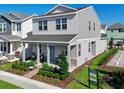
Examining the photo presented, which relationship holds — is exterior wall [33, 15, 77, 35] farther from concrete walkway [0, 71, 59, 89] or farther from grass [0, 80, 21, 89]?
grass [0, 80, 21, 89]

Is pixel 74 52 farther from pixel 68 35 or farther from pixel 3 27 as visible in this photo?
pixel 3 27

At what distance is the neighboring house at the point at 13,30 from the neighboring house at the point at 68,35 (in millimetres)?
3659

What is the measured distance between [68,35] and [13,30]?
12491 millimetres

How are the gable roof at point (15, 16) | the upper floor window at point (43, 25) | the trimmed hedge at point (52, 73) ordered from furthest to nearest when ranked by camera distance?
1. the gable roof at point (15, 16)
2. the upper floor window at point (43, 25)
3. the trimmed hedge at point (52, 73)

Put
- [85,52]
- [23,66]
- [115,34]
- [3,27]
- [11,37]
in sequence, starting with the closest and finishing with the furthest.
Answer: [23,66] < [85,52] < [11,37] < [3,27] < [115,34]

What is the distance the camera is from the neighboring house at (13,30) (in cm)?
2897

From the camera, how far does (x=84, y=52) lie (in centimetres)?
2239

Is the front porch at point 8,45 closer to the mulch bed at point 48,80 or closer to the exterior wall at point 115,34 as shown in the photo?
the mulch bed at point 48,80

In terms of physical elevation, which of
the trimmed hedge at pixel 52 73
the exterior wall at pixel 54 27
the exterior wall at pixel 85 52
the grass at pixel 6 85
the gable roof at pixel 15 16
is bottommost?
the grass at pixel 6 85

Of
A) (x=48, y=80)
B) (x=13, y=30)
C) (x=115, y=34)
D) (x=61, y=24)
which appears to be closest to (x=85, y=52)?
(x=61, y=24)

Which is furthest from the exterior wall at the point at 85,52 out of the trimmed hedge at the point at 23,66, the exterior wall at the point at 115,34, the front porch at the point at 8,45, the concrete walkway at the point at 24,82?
the exterior wall at the point at 115,34

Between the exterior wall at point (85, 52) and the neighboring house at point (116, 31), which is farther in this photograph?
the neighboring house at point (116, 31)

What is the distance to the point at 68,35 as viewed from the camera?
21203mm
